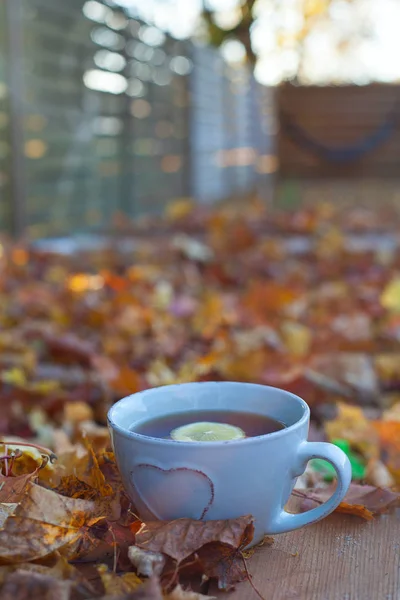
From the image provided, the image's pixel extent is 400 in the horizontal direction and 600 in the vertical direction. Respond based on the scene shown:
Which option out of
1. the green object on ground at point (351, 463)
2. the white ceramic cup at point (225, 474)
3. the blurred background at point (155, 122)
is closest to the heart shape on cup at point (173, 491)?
the white ceramic cup at point (225, 474)

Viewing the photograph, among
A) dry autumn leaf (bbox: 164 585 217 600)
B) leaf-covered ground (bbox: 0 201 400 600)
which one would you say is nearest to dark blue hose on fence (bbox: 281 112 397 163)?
leaf-covered ground (bbox: 0 201 400 600)

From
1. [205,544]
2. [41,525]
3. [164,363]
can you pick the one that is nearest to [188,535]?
[205,544]

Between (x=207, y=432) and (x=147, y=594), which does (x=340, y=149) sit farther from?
(x=147, y=594)

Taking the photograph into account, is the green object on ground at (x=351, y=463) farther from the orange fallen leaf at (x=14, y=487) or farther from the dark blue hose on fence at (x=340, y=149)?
the dark blue hose on fence at (x=340, y=149)

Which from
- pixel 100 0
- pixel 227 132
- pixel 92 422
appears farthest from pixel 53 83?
pixel 227 132

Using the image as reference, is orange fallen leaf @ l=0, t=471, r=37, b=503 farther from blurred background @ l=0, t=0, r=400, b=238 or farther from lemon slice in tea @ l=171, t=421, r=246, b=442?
blurred background @ l=0, t=0, r=400, b=238

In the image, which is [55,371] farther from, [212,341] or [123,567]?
[123,567]
